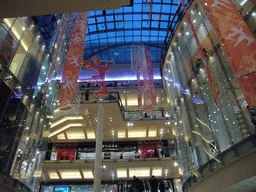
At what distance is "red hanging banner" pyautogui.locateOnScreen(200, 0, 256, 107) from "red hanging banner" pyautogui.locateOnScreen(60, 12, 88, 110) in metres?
4.57

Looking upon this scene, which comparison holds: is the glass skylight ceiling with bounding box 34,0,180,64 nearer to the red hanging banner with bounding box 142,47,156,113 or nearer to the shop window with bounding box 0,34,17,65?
the red hanging banner with bounding box 142,47,156,113

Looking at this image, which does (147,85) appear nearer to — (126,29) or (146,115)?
(146,115)

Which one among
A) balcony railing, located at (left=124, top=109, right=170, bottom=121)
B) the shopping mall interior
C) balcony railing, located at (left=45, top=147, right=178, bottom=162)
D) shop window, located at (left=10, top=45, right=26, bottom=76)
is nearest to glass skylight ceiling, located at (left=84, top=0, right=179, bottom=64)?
balcony railing, located at (left=124, top=109, right=170, bottom=121)

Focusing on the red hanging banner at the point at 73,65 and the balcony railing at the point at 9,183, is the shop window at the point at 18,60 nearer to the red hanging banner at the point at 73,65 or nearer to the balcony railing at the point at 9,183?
the red hanging banner at the point at 73,65

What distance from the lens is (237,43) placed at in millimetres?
4566

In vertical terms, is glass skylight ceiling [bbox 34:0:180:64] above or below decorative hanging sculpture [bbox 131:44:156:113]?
above

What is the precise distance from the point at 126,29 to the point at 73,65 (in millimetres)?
23889

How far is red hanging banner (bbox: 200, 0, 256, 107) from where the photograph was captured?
4387 mm

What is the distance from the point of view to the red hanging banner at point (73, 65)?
635 centimetres

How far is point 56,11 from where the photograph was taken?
3584 mm

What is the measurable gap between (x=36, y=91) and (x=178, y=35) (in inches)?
367

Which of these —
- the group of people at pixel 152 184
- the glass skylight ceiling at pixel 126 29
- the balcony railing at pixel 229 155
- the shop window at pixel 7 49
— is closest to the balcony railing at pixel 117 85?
the glass skylight ceiling at pixel 126 29

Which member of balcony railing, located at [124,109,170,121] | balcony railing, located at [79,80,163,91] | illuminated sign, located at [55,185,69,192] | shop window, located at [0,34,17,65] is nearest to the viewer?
shop window, located at [0,34,17,65]

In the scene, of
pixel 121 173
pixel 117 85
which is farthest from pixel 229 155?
pixel 117 85
